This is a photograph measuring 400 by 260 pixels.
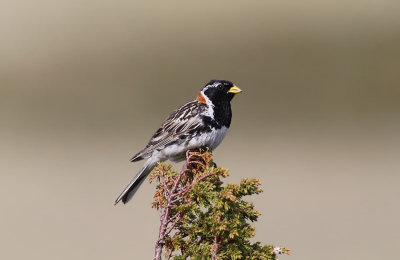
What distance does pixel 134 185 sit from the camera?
3.74 m

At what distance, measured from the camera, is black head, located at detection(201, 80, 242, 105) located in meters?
4.21

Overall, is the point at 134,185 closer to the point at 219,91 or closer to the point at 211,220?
the point at 219,91

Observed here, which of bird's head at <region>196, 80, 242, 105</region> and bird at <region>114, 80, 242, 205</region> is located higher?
bird's head at <region>196, 80, 242, 105</region>

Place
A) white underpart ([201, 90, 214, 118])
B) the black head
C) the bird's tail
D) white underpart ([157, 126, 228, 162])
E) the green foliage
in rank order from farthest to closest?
the black head → white underpart ([201, 90, 214, 118]) → white underpart ([157, 126, 228, 162]) → the bird's tail → the green foliage

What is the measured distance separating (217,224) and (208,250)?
12 cm

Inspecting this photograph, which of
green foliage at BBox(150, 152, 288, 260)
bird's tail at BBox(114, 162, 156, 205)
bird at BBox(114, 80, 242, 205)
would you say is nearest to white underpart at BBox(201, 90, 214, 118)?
bird at BBox(114, 80, 242, 205)

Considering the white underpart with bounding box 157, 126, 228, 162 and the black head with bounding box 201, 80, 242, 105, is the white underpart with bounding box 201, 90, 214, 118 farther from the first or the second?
the white underpart with bounding box 157, 126, 228, 162

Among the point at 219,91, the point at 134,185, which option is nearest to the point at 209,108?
the point at 219,91

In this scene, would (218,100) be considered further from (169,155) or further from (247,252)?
(247,252)

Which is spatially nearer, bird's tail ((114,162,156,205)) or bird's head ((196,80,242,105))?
bird's tail ((114,162,156,205))

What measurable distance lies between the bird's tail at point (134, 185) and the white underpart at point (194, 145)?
165 millimetres

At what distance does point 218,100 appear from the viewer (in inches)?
166

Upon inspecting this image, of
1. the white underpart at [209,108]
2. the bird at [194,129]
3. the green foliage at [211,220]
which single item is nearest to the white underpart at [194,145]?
the bird at [194,129]

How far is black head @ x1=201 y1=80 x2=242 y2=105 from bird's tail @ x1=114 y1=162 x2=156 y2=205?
0.69 meters
